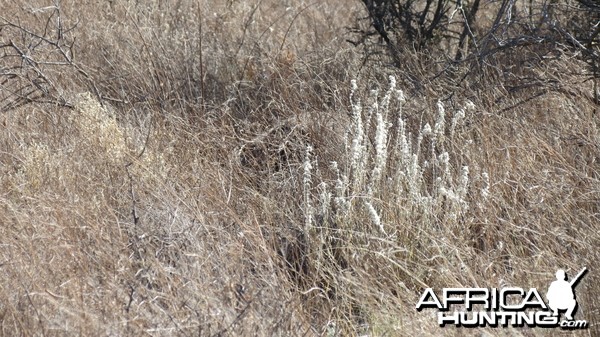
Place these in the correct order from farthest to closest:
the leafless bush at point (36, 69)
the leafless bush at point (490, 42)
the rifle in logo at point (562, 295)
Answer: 1. the leafless bush at point (36, 69)
2. the leafless bush at point (490, 42)
3. the rifle in logo at point (562, 295)

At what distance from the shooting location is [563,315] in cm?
321

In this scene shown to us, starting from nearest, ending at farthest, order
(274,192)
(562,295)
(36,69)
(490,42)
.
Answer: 1. (562,295)
2. (274,192)
3. (36,69)
4. (490,42)

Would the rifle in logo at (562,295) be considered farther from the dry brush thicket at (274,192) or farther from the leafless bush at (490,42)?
the leafless bush at (490,42)

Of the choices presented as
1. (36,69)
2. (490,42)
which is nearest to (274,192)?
(36,69)

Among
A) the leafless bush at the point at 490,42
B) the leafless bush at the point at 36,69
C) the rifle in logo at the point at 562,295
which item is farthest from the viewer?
the leafless bush at the point at 36,69

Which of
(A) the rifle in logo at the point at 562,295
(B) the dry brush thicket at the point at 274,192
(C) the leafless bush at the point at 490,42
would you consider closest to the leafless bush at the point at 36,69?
(B) the dry brush thicket at the point at 274,192

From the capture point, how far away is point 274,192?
4.34 m

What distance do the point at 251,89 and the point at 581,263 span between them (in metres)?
2.67

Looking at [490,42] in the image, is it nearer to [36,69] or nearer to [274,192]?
[274,192]

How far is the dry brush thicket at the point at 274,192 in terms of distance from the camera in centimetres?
329

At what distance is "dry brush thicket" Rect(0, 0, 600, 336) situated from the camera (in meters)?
3.29

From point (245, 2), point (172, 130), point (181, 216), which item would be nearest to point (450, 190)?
A: point (181, 216)

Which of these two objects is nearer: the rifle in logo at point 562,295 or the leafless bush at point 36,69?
the rifle in logo at point 562,295

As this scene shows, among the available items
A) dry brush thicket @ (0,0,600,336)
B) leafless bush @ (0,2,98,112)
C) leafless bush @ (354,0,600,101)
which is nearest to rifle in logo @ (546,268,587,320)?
dry brush thicket @ (0,0,600,336)
